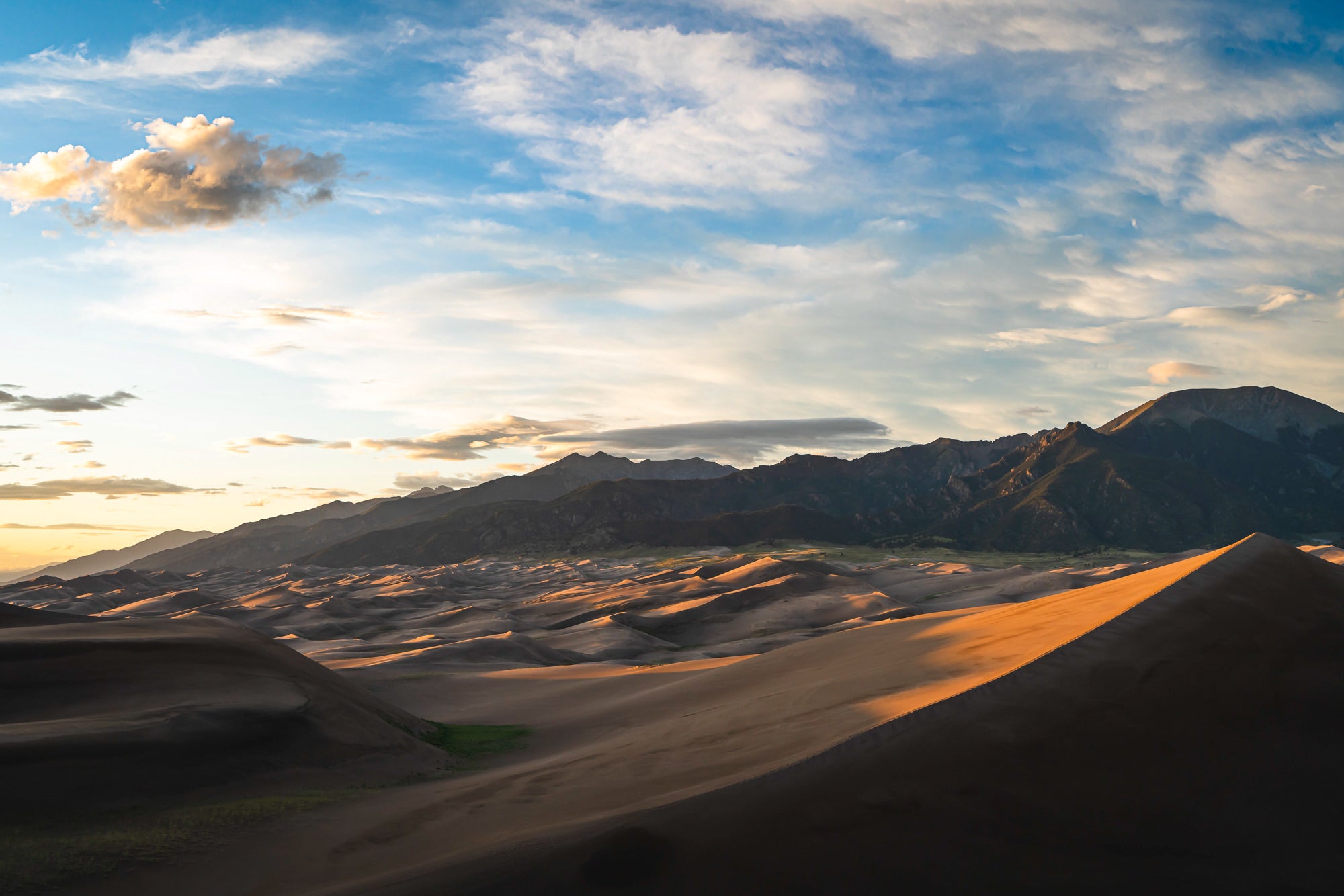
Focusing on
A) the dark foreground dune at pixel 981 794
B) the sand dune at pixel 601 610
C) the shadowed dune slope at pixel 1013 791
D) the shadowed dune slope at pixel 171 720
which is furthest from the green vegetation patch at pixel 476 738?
the sand dune at pixel 601 610

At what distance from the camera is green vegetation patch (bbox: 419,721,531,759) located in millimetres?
16969

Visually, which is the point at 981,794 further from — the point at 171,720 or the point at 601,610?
the point at 601,610

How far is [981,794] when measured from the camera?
6.52 meters

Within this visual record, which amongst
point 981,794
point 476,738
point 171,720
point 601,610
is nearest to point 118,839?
point 171,720

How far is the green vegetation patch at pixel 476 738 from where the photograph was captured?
16969 millimetres

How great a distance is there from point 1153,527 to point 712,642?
155m

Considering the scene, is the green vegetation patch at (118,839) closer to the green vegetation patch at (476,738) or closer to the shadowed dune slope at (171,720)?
the shadowed dune slope at (171,720)

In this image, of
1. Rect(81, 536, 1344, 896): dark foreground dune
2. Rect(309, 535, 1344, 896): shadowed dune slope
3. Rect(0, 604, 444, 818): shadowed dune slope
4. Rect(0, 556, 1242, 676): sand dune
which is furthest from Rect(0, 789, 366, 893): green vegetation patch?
Rect(0, 556, 1242, 676): sand dune

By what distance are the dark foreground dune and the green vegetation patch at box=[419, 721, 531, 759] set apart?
241 inches

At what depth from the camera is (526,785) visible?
10047 millimetres

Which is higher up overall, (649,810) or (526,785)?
(649,810)

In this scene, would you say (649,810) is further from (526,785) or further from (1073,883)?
(526,785)

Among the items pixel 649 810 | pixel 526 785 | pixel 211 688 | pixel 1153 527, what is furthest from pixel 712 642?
pixel 1153 527

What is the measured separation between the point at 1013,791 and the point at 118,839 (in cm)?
896
